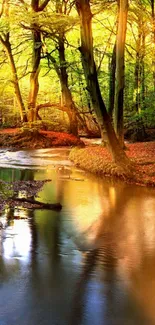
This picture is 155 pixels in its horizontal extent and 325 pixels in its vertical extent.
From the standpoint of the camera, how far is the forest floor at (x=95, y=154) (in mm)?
12664

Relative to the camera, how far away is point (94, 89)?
1241cm

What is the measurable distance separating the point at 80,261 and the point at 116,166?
25.3ft

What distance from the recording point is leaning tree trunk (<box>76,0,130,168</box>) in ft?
40.1

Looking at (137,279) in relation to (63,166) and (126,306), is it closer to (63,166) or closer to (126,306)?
(126,306)

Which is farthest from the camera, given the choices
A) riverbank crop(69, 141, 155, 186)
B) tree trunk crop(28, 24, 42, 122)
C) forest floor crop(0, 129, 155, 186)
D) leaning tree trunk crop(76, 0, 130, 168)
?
tree trunk crop(28, 24, 42, 122)

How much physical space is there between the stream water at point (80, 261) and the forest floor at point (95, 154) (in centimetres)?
190

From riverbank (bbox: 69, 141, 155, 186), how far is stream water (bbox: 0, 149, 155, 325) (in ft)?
5.33

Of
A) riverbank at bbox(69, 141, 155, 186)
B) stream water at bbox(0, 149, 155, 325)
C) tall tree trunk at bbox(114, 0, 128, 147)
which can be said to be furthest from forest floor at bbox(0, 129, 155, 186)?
stream water at bbox(0, 149, 155, 325)

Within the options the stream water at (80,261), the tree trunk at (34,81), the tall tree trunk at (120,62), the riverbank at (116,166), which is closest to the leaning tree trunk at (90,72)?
the riverbank at (116,166)

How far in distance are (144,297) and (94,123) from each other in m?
27.0

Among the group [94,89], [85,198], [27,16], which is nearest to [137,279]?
[85,198]

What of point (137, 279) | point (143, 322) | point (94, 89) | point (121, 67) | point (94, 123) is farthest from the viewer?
point (94, 123)

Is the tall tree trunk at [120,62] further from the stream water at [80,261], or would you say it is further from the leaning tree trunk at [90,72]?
the stream water at [80,261]

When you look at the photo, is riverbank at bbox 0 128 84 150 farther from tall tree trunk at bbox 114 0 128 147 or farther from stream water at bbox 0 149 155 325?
stream water at bbox 0 149 155 325
